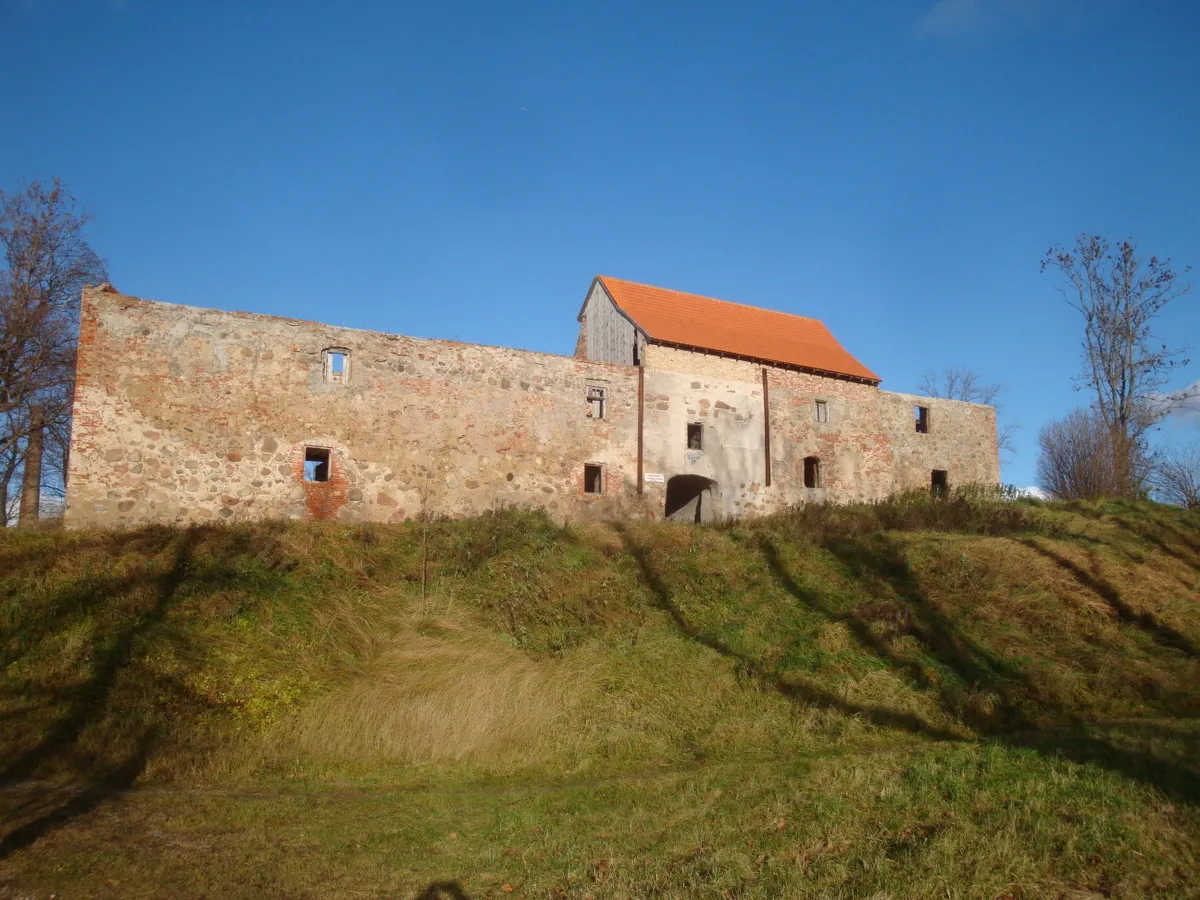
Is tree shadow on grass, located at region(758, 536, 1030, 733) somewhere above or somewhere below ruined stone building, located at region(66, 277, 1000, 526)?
below

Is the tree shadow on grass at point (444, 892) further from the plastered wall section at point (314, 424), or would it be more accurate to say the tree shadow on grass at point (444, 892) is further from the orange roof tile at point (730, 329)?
the orange roof tile at point (730, 329)

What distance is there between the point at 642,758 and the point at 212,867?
4.59 m

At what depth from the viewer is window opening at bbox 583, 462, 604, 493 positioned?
19.6 metres

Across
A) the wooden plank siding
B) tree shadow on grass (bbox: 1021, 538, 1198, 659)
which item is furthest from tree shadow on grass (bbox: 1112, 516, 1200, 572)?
the wooden plank siding

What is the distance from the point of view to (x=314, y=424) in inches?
658

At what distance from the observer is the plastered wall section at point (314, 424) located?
15.1m

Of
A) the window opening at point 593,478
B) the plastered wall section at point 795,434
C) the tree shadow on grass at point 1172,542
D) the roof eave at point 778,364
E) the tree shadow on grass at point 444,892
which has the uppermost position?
the roof eave at point 778,364

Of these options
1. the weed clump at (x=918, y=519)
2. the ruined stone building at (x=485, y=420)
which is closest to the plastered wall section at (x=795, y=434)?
the ruined stone building at (x=485, y=420)

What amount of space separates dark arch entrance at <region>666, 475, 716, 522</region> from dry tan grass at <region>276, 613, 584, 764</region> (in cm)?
1035

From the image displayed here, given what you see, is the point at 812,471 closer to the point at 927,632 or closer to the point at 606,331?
the point at 606,331

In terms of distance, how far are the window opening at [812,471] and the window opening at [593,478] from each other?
6.54 meters

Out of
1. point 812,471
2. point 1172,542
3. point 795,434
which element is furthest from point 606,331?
point 1172,542

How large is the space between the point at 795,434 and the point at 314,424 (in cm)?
A: 1284

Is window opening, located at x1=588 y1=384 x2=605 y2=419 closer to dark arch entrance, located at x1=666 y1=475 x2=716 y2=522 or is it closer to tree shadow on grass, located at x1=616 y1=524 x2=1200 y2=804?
dark arch entrance, located at x1=666 y1=475 x2=716 y2=522
